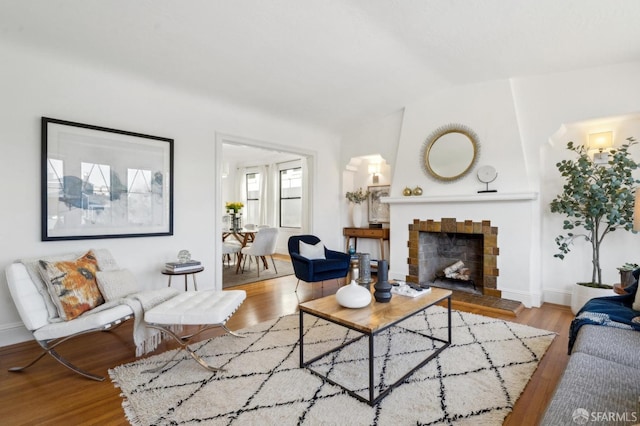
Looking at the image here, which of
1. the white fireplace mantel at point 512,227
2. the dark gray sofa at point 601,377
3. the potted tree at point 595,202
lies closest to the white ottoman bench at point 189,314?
the dark gray sofa at point 601,377

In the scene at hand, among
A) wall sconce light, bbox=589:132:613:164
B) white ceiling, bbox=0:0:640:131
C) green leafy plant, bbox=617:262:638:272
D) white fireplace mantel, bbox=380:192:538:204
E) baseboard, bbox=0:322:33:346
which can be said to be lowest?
baseboard, bbox=0:322:33:346

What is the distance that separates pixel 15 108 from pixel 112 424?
2748 mm

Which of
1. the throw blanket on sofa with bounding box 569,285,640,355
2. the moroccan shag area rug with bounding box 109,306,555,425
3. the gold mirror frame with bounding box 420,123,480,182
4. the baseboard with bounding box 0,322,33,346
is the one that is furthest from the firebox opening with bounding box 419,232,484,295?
the baseboard with bounding box 0,322,33,346

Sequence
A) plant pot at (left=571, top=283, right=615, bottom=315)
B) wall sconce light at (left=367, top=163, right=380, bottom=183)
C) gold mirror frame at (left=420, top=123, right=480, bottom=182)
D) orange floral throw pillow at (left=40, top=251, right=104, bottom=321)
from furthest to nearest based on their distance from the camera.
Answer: wall sconce light at (left=367, top=163, right=380, bottom=183) < gold mirror frame at (left=420, top=123, right=480, bottom=182) < plant pot at (left=571, top=283, right=615, bottom=315) < orange floral throw pillow at (left=40, top=251, right=104, bottom=321)

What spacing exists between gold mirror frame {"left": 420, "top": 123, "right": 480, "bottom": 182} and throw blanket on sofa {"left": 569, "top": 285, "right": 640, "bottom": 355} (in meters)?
2.23

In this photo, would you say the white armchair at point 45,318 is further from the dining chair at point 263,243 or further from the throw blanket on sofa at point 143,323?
the dining chair at point 263,243

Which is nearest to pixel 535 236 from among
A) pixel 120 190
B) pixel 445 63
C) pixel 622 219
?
pixel 622 219

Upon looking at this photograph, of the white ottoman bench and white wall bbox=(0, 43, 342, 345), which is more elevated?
white wall bbox=(0, 43, 342, 345)

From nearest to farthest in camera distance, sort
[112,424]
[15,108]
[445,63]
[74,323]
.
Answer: [112,424], [74,323], [15,108], [445,63]

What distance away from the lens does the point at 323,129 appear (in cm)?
557

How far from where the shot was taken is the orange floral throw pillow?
7.75 feet

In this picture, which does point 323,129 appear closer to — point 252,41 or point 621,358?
point 252,41

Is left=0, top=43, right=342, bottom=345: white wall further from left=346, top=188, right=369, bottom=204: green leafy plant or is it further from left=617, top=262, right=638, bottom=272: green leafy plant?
left=617, top=262, right=638, bottom=272: green leafy plant

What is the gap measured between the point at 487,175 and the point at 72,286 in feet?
14.6
